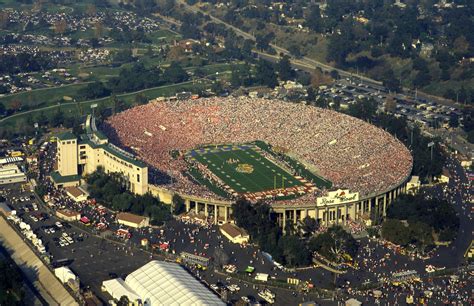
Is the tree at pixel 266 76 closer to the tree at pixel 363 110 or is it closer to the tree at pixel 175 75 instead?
the tree at pixel 175 75

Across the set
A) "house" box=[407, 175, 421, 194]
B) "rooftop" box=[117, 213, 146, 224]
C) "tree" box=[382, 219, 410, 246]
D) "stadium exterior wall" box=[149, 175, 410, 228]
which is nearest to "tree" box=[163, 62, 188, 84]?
"stadium exterior wall" box=[149, 175, 410, 228]

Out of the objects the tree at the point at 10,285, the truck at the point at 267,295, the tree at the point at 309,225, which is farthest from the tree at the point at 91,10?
the truck at the point at 267,295

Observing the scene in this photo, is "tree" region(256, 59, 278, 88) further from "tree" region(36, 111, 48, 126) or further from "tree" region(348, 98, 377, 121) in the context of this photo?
"tree" region(36, 111, 48, 126)

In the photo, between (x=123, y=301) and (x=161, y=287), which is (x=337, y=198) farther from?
(x=123, y=301)

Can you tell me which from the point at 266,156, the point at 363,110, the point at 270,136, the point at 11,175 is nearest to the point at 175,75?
the point at 363,110

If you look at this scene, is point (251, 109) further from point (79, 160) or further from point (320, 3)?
point (320, 3)

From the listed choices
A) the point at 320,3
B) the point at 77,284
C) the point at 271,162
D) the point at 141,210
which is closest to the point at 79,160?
the point at 141,210
